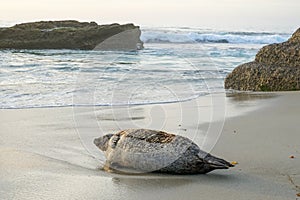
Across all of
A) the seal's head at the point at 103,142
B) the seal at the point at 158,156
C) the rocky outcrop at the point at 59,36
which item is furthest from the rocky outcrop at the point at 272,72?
the rocky outcrop at the point at 59,36

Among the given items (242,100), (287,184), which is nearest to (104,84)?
(242,100)

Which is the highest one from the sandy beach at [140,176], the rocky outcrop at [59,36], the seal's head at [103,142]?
the rocky outcrop at [59,36]

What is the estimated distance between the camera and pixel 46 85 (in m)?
10.4

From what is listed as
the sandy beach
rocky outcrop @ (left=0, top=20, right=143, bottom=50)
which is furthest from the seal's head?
rocky outcrop @ (left=0, top=20, right=143, bottom=50)

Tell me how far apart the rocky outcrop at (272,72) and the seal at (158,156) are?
6.66 m

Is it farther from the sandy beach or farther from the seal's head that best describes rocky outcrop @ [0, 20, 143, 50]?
the seal's head

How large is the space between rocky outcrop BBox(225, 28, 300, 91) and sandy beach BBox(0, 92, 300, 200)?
2.32 metres

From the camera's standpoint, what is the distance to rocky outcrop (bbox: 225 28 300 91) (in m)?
9.97

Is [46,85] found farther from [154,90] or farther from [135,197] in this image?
[135,197]

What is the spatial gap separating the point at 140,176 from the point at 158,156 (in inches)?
8.5

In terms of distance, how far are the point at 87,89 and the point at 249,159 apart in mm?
6139

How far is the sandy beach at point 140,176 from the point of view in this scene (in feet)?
10.8

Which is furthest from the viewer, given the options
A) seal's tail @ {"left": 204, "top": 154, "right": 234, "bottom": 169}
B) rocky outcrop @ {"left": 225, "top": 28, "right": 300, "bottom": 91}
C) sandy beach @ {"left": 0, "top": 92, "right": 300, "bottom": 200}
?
rocky outcrop @ {"left": 225, "top": 28, "right": 300, "bottom": 91}

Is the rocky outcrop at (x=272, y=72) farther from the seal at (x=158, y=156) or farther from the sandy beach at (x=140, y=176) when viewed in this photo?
the seal at (x=158, y=156)
